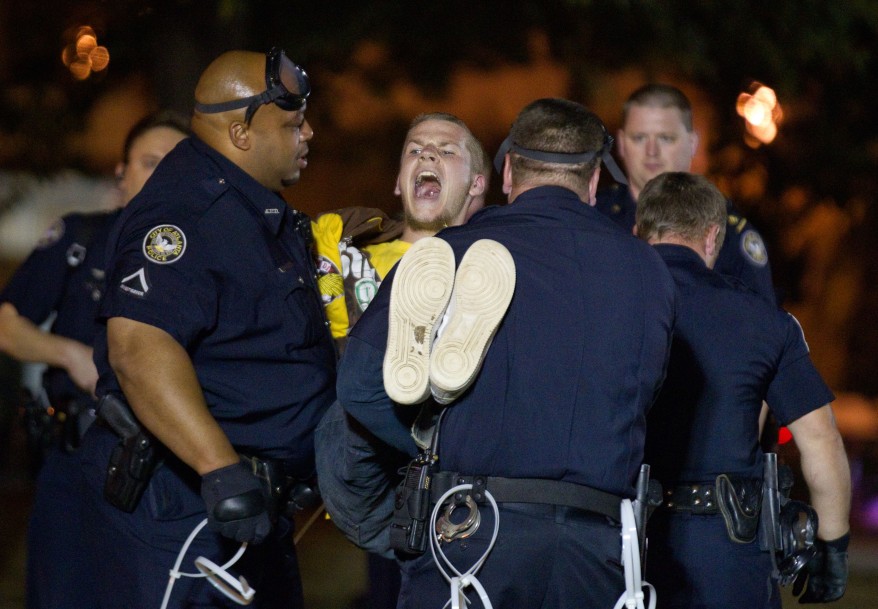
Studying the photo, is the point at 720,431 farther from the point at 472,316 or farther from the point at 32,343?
the point at 32,343

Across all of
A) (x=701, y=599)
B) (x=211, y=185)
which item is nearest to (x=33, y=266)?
(x=211, y=185)

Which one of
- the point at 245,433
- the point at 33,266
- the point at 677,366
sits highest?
the point at 33,266

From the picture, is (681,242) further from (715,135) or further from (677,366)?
(715,135)

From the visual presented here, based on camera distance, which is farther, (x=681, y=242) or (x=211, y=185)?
(x=681, y=242)

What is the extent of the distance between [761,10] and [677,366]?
159 inches

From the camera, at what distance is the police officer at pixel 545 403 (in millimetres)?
2943

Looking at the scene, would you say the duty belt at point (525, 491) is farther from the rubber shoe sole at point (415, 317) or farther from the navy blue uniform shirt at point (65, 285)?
the navy blue uniform shirt at point (65, 285)

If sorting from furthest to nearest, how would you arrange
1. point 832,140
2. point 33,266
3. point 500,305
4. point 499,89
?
point 499,89 < point 832,140 < point 33,266 < point 500,305

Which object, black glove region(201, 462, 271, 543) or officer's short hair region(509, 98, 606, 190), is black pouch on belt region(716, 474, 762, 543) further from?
black glove region(201, 462, 271, 543)

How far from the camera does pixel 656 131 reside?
5312 millimetres

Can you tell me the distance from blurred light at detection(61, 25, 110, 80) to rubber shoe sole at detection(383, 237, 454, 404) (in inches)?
213

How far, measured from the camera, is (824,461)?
3979mm

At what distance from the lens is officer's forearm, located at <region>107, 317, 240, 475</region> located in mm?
3334

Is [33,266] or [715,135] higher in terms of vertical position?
[715,135]
